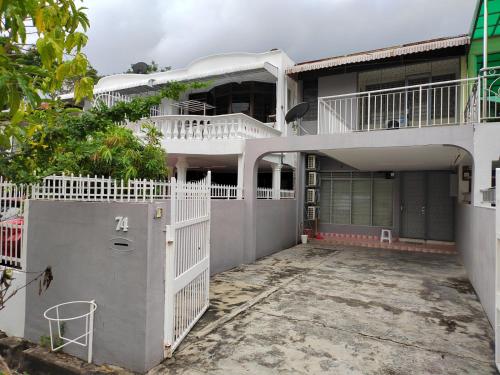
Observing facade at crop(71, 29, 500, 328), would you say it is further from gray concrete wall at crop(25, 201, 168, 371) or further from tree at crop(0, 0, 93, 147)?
tree at crop(0, 0, 93, 147)

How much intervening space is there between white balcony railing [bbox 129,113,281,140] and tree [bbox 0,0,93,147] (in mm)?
6873

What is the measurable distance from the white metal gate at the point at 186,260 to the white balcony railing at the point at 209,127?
15.4 ft

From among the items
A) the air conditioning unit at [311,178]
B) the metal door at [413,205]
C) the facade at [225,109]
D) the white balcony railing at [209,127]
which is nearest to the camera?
the white balcony railing at [209,127]

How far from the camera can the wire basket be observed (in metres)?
3.68

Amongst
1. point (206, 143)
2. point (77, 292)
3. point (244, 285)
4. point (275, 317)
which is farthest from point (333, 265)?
point (77, 292)

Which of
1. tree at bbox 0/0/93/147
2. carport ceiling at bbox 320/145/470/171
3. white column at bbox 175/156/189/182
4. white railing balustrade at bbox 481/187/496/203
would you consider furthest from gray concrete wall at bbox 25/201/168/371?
white column at bbox 175/156/189/182

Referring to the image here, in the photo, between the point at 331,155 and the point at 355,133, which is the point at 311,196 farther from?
the point at 355,133

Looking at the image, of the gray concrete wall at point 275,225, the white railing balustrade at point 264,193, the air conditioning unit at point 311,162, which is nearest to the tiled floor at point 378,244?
the gray concrete wall at point 275,225

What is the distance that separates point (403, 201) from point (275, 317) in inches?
362

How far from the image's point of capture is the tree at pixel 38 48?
1745 mm

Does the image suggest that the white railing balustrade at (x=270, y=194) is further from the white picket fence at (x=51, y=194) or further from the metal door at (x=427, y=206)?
the white picket fence at (x=51, y=194)

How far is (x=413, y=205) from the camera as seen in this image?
12.1m

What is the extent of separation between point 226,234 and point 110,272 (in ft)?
14.6

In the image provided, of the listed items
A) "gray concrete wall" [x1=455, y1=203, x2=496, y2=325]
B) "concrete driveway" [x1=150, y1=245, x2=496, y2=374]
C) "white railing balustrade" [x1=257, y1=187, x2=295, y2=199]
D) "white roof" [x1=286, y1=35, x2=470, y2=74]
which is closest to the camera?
"concrete driveway" [x1=150, y1=245, x2=496, y2=374]
